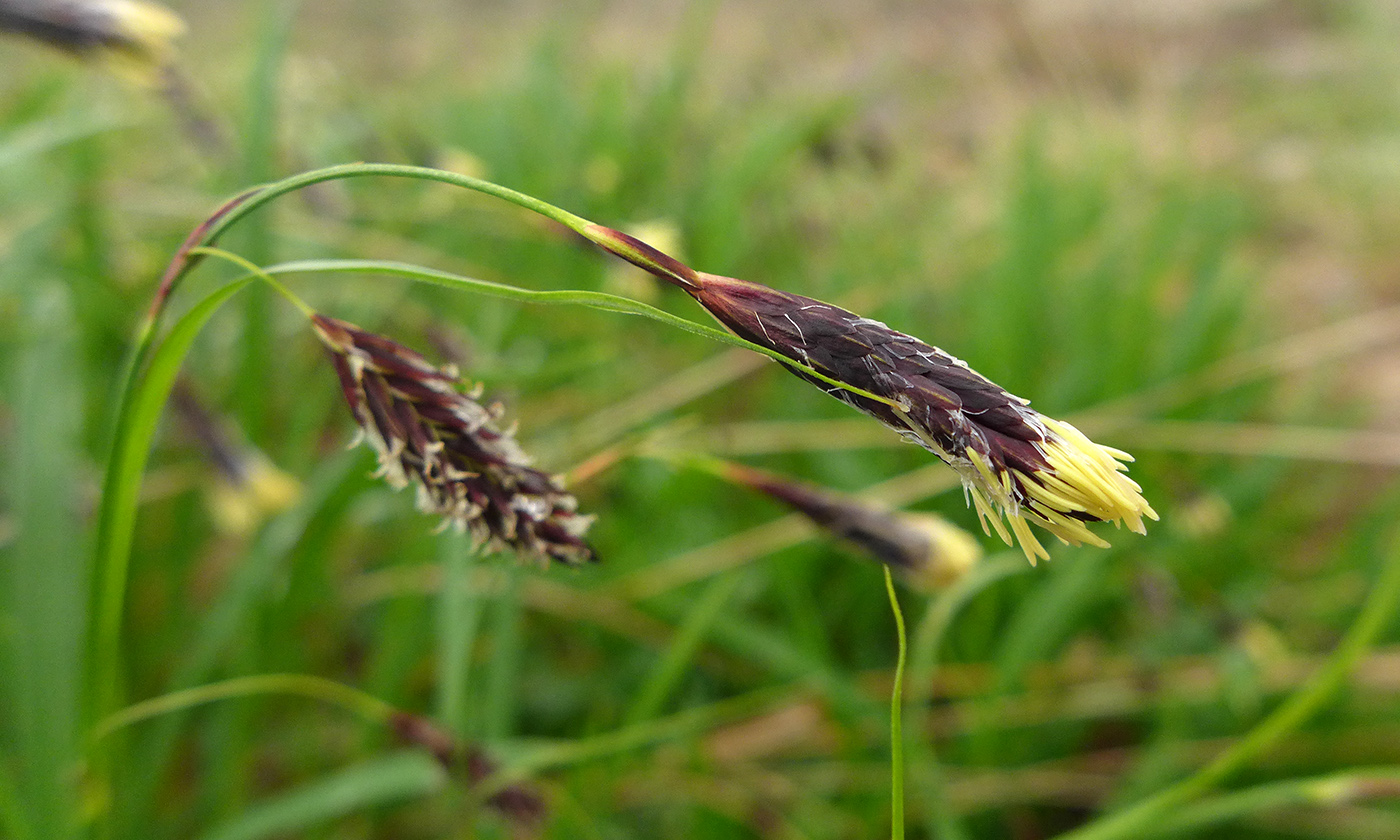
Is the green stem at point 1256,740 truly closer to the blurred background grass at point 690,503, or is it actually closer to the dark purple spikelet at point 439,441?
the blurred background grass at point 690,503

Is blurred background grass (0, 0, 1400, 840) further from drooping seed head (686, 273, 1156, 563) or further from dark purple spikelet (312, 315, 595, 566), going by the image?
drooping seed head (686, 273, 1156, 563)

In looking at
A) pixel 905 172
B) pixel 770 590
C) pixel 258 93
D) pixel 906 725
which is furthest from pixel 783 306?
pixel 905 172

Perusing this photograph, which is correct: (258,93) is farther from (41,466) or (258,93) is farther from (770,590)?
(770,590)

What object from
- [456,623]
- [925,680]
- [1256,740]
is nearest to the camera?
[1256,740]

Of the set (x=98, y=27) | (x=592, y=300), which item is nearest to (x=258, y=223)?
(x=98, y=27)

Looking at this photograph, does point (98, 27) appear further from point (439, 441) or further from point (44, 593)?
point (439, 441)

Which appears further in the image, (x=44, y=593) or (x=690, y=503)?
(x=690, y=503)

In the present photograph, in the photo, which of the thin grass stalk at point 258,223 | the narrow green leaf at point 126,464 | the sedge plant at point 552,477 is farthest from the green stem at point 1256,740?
the thin grass stalk at point 258,223
